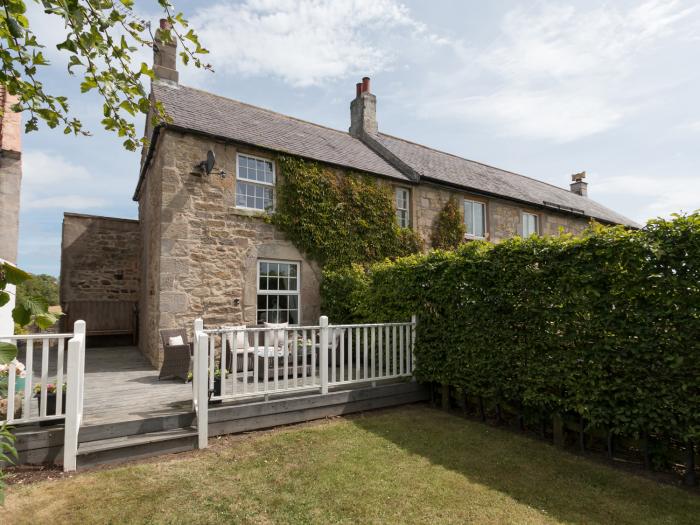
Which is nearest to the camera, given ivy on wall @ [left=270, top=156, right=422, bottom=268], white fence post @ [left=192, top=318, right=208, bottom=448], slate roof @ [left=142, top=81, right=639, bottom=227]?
white fence post @ [left=192, top=318, right=208, bottom=448]

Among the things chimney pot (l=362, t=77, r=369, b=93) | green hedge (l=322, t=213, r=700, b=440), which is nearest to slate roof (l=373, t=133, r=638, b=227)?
chimney pot (l=362, t=77, r=369, b=93)

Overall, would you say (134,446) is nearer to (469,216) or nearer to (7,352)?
(7,352)

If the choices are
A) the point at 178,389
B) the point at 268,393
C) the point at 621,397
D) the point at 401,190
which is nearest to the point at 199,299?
the point at 178,389

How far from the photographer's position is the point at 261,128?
1145 centimetres

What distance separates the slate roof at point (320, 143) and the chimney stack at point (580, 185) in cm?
605

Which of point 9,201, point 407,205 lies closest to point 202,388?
point 9,201

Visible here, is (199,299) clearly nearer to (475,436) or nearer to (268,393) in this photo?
(268,393)

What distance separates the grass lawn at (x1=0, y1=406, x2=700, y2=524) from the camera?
360 cm

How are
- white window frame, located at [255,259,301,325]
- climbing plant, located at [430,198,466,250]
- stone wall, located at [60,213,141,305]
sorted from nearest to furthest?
white window frame, located at [255,259,301,325] → stone wall, located at [60,213,141,305] → climbing plant, located at [430,198,466,250]

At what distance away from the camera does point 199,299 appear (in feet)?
29.6

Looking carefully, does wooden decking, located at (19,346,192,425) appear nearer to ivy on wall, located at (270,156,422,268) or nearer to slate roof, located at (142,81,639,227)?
ivy on wall, located at (270,156,422,268)

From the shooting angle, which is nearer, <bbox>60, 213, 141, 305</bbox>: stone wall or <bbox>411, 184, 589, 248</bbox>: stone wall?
<bbox>60, 213, 141, 305</bbox>: stone wall

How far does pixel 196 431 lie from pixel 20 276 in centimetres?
457

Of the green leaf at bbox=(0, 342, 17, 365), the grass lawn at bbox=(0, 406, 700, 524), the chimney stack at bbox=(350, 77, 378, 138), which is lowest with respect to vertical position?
the grass lawn at bbox=(0, 406, 700, 524)
